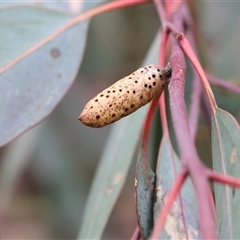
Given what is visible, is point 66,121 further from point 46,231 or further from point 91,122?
point 91,122

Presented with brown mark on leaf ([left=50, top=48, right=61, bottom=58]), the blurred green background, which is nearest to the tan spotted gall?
brown mark on leaf ([left=50, top=48, right=61, bottom=58])

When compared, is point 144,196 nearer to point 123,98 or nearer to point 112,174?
point 123,98

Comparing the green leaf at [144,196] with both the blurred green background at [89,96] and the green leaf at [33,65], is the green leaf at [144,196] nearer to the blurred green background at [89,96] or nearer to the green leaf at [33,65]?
the green leaf at [33,65]

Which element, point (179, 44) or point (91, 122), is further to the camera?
point (179, 44)

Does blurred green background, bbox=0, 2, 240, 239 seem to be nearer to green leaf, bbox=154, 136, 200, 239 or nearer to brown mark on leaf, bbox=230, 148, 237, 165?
green leaf, bbox=154, 136, 200, 239

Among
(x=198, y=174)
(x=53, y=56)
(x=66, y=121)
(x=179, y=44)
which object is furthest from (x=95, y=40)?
(x=198, y=174)

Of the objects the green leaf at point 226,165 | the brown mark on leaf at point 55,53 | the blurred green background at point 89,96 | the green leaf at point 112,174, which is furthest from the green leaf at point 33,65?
the blurred green background at point 89,96
